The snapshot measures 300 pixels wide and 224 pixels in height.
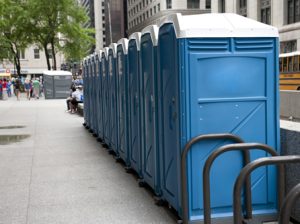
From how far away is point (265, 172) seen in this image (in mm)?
5117

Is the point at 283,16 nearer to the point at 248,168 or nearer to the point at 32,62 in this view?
→ the point at 248,168

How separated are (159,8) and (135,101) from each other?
81.0 meters

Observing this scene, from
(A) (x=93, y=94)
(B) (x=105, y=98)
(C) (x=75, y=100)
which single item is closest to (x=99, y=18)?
(C) (x=75, y=100)

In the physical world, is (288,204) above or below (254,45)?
below

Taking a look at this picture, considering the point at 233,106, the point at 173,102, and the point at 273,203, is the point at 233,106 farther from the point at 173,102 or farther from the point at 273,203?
the point at 273,203

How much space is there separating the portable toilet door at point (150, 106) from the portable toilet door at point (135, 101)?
0.29m

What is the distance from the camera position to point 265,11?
157ft

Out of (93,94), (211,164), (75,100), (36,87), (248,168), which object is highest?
(93,94)

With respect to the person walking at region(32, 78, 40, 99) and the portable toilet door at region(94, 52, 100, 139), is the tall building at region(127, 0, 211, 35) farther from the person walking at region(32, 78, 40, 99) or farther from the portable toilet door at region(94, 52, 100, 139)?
the portable toilet door at region(94, 52, 100, 139)

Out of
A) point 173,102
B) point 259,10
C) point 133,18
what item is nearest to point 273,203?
point 173,102

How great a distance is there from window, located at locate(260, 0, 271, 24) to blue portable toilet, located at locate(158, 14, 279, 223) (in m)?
43.8

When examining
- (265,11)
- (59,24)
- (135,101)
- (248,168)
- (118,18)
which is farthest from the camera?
(118,18)

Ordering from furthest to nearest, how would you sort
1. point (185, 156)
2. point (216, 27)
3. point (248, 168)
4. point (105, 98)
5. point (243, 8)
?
point (243, 8)
point (105, 98)
point (216, 27)
point (185, 156)
point (248, 168)

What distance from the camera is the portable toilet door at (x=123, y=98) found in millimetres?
7773
